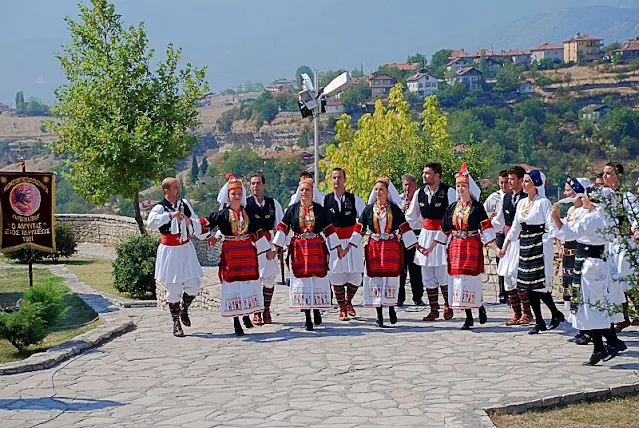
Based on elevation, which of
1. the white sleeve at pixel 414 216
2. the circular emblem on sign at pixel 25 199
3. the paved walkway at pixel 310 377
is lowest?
the paved walkway at pixel 310 377

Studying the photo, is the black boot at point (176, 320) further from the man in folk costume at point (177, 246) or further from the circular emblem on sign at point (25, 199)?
the circular emblem on sign at point (25, 199)

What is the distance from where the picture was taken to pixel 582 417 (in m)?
7.34

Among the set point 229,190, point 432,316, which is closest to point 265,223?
point 229,190

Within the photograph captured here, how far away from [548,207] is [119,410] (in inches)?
203

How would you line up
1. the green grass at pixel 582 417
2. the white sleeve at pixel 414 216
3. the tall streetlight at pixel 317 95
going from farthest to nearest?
the tall streetlight at pixel 317 95
the white sleeve at pixel 414 216
the green grass at pixel 582 417

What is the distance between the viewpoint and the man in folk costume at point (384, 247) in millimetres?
11172

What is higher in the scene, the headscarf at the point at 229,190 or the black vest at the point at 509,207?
the headscarf at the point at 229,190

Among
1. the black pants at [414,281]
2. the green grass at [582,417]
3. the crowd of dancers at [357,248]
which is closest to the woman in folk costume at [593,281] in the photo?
the green grass at [582,417]

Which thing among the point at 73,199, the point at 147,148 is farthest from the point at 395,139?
the point at 73,199

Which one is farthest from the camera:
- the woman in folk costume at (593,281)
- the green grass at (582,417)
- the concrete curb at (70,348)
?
the concrete curb at (70,348)

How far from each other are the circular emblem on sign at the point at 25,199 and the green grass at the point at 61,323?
1.19 meters

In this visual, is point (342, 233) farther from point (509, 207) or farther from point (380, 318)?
point (509, 207)

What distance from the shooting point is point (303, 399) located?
319 inches

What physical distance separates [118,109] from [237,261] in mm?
14331
